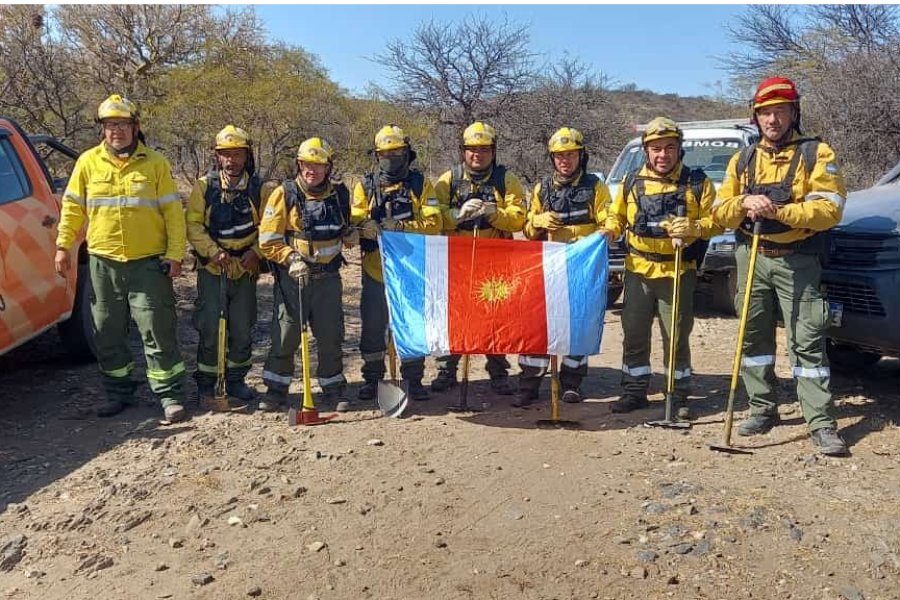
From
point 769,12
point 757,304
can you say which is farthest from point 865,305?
point 769,12

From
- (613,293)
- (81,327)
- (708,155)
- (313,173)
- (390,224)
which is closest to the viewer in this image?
(313,173)

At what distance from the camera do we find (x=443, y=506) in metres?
4.27

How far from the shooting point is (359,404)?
6.09m

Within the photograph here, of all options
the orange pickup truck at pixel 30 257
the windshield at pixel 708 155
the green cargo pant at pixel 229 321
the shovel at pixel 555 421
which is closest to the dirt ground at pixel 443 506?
the shovel at pixel 555 421

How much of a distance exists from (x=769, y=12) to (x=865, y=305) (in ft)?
71.3

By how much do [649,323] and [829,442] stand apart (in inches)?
55.5

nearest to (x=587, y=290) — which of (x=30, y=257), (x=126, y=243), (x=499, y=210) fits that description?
(x=499, y=210)

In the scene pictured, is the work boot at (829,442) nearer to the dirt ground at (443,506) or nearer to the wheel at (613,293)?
the dirt ground at (443,506)

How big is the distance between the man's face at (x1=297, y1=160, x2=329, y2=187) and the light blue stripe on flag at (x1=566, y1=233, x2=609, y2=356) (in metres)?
1.77

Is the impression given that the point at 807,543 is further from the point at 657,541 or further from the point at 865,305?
the point at 865,305

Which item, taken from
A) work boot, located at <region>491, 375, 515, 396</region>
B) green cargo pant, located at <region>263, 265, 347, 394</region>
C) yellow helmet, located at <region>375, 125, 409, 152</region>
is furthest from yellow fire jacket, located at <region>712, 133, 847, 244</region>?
green cargo pant, located at <region>263, 265, 347, 394</region>

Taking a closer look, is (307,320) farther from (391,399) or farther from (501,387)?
(501,387)

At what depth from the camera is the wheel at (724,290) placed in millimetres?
8656

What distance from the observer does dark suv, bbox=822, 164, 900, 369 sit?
500 cm
